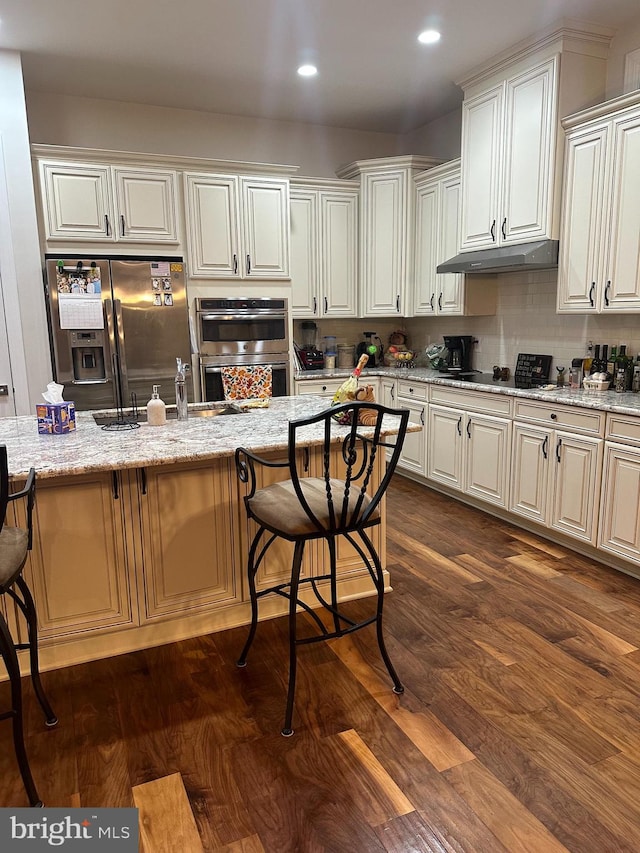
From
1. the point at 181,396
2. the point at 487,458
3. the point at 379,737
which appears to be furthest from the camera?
the point at 487,458

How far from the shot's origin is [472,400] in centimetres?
415

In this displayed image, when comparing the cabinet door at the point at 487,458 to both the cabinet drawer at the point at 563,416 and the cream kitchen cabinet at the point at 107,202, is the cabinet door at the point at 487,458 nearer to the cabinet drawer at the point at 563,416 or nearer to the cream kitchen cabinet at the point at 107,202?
the cabinet drawer at the point at 563,416

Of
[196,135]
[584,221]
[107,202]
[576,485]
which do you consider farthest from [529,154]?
[107,202]

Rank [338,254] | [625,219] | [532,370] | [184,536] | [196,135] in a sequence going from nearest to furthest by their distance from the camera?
[184,536] < [625,219] < [532,370] < [196,135] < [338,254]

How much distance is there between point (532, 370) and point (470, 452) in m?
0.74

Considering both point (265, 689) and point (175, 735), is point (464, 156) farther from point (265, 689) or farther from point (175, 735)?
point (175, 735)

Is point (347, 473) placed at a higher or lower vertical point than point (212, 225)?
lower

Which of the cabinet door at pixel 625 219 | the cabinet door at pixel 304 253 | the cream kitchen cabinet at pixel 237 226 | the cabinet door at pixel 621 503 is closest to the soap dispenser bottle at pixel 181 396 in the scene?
the cream kitchen cabinet at pixel 237 226

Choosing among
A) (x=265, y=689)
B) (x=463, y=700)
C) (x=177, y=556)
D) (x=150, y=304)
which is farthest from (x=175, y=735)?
(x=150, y=304)

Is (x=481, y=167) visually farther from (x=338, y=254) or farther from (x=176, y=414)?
(x=176, y=414)

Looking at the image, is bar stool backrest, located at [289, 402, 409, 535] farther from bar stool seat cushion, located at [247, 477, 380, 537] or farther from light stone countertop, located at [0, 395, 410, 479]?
light stone countertop, located at [0, 395, 410, 479]

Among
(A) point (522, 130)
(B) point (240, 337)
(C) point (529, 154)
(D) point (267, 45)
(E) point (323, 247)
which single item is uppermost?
(D) point (267, 45)

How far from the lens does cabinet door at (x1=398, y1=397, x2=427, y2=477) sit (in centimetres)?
475

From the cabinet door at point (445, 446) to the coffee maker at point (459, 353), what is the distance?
2.03 feet
